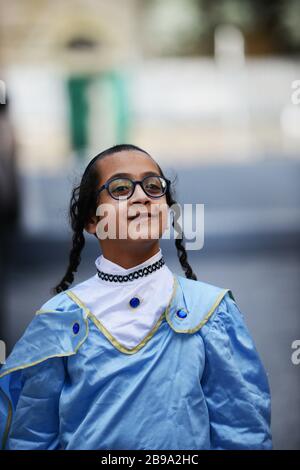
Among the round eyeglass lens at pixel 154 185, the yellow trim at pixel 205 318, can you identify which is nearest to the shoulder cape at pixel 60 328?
the yellow trim at pixel 205 318

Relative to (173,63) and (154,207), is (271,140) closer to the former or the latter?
(173,63)

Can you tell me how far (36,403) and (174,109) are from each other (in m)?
8.02

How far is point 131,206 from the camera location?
3.06 ft

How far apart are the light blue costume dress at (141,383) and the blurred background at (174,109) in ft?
5.16

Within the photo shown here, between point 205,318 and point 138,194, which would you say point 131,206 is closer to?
point 138,194

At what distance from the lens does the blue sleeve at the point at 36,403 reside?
94 cm

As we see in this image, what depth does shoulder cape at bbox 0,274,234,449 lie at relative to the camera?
931 millimetres

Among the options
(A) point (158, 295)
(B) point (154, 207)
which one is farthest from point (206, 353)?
(B) point (154, 207)

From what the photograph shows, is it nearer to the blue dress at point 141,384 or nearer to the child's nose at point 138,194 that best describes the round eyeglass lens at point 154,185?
the child's nose at point 138,194

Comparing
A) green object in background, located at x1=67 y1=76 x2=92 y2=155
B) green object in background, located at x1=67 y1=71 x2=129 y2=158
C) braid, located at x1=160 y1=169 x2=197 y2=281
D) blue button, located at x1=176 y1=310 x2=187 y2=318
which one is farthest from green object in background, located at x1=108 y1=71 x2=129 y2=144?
blue button, located at x1=176 y1=310 x2=187 y2=318

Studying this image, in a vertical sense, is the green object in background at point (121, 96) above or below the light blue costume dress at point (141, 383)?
above

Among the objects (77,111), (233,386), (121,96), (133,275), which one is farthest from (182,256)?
(121,96)

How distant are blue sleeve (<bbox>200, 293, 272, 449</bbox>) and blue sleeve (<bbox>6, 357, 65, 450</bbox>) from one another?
0.20 metres
